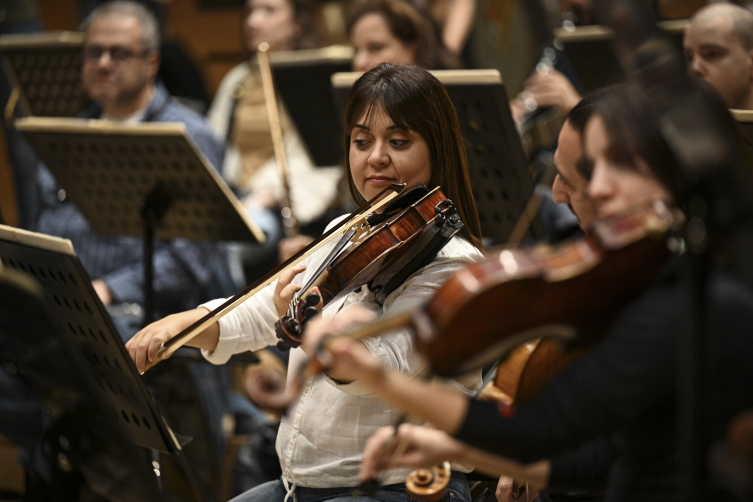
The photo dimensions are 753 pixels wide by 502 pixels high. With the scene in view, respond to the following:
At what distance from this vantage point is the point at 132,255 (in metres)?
2.63

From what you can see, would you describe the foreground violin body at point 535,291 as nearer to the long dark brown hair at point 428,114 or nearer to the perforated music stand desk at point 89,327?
the long dark brown hair at point 428,114

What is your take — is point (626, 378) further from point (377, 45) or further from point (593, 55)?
point (377, 45)

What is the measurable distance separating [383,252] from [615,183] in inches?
16.8

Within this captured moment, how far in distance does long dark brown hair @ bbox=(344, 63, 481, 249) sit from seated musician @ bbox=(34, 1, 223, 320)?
120 cm

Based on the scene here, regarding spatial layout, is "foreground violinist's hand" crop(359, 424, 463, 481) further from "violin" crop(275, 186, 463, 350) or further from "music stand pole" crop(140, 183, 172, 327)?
"music stand pole" crop(140, 183, 172, 327)

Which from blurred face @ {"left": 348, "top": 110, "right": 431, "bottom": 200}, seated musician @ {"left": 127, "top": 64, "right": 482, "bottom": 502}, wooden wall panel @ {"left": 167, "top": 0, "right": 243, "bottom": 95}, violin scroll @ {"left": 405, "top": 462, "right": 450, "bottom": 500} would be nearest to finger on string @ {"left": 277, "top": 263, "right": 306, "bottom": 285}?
seated musician @ {"left": 127, "top": 64, "right": 482, "bottom": 502}

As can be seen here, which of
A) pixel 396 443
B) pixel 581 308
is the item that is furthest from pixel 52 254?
pixel 581 308

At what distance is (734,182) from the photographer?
913 mm

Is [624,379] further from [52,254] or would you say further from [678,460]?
[52,254]

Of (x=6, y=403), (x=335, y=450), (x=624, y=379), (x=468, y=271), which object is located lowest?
(x=6, y=403)

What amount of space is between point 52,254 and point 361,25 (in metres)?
1.64

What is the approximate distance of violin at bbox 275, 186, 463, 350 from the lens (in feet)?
4.25

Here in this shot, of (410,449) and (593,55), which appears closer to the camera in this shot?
(410,449)

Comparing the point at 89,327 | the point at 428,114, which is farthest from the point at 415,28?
the point at 89,327
